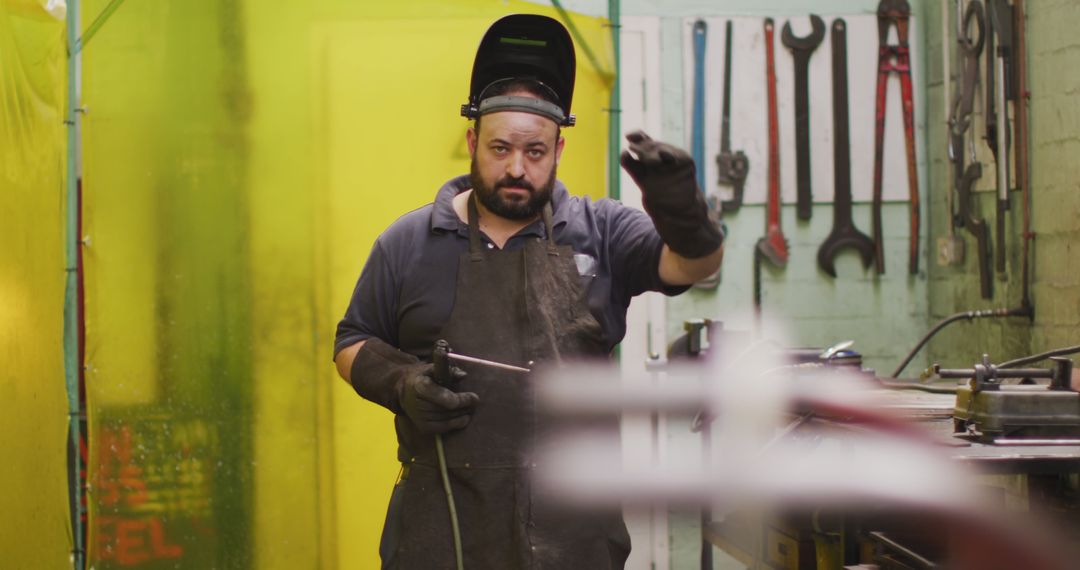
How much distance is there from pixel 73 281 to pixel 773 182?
2615 millimetres

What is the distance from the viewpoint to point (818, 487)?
2824 mm

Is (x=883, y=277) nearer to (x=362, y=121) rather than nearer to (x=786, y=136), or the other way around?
(x=786, y=136)

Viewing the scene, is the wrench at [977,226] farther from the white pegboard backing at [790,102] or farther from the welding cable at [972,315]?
the white pegboard backing at [790,102]

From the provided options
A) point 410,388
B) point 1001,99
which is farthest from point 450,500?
point 1001,99

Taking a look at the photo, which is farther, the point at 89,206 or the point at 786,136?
the point at 786,136

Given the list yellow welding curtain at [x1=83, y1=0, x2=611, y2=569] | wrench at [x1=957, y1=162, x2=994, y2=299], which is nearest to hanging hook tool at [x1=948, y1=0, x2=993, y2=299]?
wrench at [x1=957, y1=162, x2=994, y2=299]

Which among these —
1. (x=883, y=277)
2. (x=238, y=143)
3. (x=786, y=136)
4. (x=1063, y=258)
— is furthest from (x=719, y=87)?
(x=238, y=143)

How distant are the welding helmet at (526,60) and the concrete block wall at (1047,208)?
1972mm

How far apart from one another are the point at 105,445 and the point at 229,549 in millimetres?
404

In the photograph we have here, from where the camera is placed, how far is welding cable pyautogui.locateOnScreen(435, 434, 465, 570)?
2035mm

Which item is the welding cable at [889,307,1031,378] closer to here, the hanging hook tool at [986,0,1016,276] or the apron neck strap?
the hanging hook tool at [986,0,1016,276]

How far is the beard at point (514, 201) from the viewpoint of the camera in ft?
6.98

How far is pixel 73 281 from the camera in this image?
2.92 meters

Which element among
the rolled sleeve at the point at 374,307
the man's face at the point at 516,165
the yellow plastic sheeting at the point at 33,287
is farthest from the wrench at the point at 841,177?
the yellow plastic sheeting at the point at 33,287
